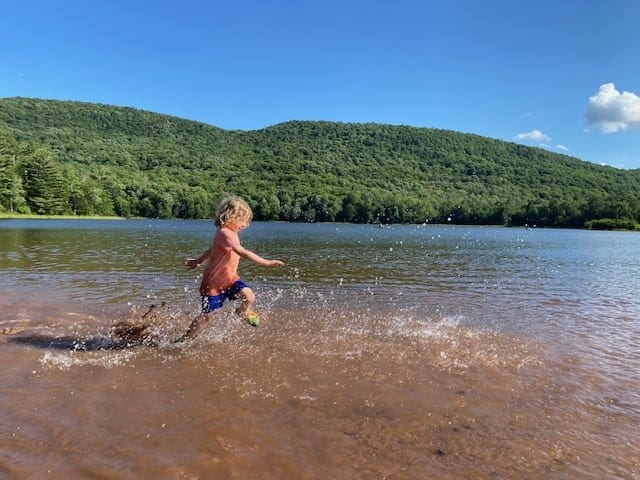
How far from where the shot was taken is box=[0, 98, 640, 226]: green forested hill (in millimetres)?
129000

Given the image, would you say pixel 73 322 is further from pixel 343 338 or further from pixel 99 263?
pixel 99 263

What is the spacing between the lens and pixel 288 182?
6964 inches

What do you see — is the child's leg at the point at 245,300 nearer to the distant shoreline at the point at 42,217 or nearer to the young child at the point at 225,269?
the young child at the point at 225,269

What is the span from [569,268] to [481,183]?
167 metres

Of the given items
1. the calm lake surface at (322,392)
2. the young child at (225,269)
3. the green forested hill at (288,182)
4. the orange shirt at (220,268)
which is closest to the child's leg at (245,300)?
the young child at (225,269)

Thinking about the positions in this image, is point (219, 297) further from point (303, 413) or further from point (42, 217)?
point (42, 217)

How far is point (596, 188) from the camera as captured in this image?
172 meters

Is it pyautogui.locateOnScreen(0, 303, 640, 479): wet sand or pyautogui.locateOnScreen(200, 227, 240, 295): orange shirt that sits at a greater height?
pyautogui.locateOnScreen(200, 227, 240, 295): orange shirt

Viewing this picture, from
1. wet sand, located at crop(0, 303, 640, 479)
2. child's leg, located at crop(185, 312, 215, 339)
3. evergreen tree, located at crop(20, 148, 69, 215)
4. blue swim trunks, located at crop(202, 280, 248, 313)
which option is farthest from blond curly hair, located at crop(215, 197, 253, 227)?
evergreen tree, located at crop(20, 148, 69, 215)

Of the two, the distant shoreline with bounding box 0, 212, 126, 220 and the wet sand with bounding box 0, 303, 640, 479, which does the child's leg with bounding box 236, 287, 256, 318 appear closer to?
the wet sand with bounding box 0, 303, 640, 479

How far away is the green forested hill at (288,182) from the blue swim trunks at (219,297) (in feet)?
378

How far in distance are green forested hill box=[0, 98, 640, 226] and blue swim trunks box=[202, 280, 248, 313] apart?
378ft

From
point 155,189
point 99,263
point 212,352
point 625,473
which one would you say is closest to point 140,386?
point 212,352

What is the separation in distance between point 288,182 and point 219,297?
17093 cm
